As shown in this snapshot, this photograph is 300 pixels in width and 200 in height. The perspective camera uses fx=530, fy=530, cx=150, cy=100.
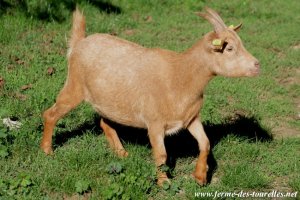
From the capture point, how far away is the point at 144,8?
39.7ft

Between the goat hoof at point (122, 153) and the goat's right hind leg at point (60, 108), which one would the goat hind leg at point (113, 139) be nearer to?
the goat hoof at point (122, 153)

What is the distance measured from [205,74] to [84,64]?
1.45 metres

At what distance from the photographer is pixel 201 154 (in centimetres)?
595

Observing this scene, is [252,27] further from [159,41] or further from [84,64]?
[84,64]

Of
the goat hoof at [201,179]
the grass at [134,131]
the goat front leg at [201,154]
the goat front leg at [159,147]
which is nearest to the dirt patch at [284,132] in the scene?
the grass at [134,131]

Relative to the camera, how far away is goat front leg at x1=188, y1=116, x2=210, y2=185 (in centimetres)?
588

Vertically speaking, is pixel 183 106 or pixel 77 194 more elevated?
pixel 183 106

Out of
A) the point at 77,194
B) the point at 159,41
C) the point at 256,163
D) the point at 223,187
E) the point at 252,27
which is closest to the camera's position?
the point at 77,194

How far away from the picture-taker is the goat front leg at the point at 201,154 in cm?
588

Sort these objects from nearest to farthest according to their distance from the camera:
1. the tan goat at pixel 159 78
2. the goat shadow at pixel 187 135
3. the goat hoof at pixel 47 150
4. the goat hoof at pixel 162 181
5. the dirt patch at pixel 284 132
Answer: the tan goat at pixel 159 78
the goat hoof at pixel 162 181
the goat hoof at pixel 47 150
the goat shadow at pixel 187 135
the dirt patch at pixel 284 132

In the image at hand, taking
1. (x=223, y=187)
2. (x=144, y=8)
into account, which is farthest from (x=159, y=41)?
(x=223, y=187)

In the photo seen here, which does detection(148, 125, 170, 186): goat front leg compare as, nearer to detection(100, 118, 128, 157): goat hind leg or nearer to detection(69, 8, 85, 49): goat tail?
detection(100, 118, 128, 157): goat hind leg

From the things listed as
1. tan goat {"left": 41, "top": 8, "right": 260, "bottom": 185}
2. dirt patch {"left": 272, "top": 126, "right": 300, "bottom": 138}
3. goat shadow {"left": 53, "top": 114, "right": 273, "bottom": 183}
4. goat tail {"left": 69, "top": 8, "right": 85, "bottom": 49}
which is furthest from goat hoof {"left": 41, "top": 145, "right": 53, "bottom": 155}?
dirt patch {"left": 272, "top": 126, "right": 300, "bottom": 138}

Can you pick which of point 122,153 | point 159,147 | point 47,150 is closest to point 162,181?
point 159,147
